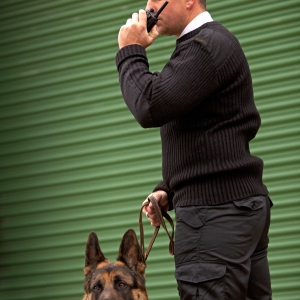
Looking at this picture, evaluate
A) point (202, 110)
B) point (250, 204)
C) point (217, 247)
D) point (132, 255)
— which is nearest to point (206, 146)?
point (202, 110)

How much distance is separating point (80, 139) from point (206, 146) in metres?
3.75

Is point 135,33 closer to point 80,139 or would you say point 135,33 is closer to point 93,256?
point 93,256

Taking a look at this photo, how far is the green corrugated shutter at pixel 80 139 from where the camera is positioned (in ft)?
17.5

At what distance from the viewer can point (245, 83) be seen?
283 cm

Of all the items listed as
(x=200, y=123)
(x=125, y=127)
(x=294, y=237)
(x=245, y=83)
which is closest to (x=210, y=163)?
(x=200, y=123)

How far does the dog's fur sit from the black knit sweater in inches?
41.8

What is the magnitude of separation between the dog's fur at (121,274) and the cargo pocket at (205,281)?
3.70 feet

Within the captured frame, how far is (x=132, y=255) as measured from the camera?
12.6ft

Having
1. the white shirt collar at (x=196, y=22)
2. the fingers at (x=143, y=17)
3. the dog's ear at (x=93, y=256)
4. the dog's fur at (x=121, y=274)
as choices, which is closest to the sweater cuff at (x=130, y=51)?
the fingers at (x=143, y=17)

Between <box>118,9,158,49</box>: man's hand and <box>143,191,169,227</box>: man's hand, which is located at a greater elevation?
<box>118,9,158,49</box>: man's hand

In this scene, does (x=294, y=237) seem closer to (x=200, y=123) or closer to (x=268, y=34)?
(x=268, y=34)

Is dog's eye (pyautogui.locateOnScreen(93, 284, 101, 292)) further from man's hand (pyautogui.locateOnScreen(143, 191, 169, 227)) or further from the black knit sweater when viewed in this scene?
the black knit sweater

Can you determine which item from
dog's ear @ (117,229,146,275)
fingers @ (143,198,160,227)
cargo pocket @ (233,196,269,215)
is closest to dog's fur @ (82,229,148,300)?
dog's ear @ (117,229,146,275)

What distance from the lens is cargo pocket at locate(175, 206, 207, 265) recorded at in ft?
8.72
